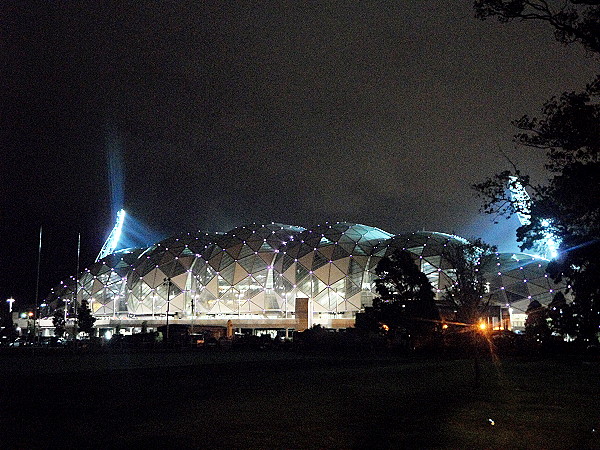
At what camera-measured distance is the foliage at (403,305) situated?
48.1 meters

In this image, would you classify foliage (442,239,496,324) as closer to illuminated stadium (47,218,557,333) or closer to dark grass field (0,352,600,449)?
dark grass field (0,352,600,449)

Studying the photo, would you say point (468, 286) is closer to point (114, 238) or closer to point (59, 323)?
point (59, 323)

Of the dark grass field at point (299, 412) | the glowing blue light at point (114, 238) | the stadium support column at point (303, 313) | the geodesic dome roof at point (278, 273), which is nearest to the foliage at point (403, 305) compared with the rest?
the stadium support column at point (303, 313)

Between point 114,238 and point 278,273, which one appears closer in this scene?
point 278,273

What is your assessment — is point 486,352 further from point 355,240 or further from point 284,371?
point 355,240

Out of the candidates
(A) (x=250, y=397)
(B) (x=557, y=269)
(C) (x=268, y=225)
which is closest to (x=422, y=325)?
(B) (x=557, y=269)

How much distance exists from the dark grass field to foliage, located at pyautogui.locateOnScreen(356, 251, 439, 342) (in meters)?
25.5

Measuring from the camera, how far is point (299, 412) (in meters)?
13.2

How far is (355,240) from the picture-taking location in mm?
87625

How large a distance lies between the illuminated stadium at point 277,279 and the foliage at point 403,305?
20.5 meters

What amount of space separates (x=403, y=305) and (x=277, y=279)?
34062mm

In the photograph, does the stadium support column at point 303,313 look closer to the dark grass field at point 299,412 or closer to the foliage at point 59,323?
the foliage at point 59,323

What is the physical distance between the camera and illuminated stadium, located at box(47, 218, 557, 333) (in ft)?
256

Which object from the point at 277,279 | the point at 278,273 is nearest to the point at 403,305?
the point at 277,279
